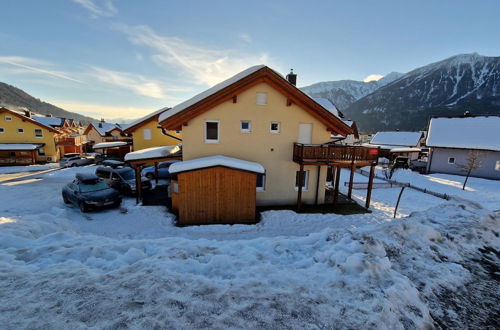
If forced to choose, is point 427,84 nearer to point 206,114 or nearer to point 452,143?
point 452,143

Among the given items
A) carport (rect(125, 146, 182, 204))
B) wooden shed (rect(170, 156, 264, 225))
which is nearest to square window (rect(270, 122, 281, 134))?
wooden shed (rect(170, 156, 264, 225))

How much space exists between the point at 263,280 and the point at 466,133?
39.3 m

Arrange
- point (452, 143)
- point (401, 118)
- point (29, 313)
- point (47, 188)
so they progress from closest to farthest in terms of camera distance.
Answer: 1. point (29, 313)
2. point (47, 188)
3. point (452, 143)
4. point (401, 118)

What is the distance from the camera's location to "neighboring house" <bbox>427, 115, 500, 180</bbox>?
85.1ft

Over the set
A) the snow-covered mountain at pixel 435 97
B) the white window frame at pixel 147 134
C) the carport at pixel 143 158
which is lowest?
the carport at pixel 143 158

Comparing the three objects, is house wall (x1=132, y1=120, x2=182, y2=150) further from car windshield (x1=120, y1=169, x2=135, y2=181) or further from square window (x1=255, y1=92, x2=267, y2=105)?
square window (x1=255, y1=92, x2=267, y2=105)

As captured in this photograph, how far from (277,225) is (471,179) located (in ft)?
95.5

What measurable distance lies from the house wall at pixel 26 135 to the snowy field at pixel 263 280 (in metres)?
33.3

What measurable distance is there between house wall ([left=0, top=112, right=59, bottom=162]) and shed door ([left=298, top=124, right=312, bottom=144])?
37.1 m

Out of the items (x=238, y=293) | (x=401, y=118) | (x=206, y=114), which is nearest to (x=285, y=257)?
(x=238, y=293)

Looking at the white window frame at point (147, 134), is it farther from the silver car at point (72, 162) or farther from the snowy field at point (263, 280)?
the snowy field at point (263, 280)

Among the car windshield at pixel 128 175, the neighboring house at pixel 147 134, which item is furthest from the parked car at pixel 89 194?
the neighboring house at pixel 147 134

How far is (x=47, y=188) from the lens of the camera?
16.4 meters

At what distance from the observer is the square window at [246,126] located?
42.7 feet
